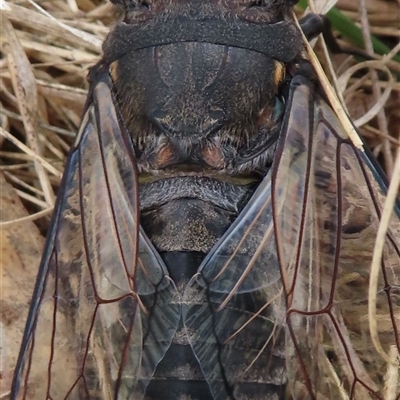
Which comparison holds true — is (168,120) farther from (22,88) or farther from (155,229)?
(22,88)

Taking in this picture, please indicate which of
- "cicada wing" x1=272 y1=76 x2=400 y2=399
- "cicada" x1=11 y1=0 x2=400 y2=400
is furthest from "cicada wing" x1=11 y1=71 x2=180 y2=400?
"cicada wing" x1=272 y1=76 x2=400 y2=399

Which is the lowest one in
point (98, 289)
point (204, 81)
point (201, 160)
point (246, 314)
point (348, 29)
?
point (246, 314)

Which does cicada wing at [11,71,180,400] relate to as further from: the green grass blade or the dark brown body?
the green grass blade

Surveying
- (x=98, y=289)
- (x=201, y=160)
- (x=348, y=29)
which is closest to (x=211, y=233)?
(x=201, y=160)

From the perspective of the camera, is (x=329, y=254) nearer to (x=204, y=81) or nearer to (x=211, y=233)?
(x=211, y=233)

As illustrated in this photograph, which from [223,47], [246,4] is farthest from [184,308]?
[246,4]

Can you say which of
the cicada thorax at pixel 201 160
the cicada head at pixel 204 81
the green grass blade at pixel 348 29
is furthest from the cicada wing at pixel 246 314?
the green grass blade at pixel 348 29
